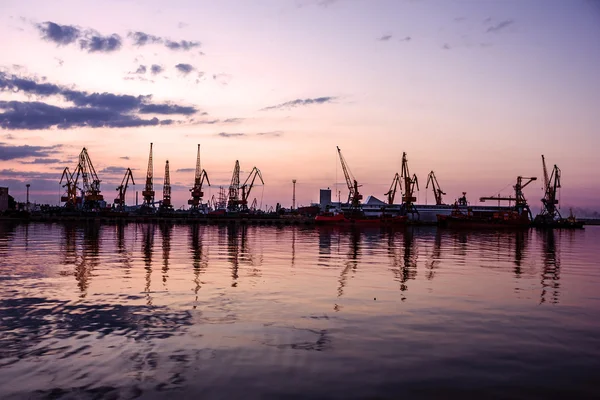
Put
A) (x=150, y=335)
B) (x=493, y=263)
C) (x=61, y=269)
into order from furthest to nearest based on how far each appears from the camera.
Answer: (x=493, y=263), (x=61, y=269), (x=150, y=335)

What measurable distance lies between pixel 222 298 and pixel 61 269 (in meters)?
13.7

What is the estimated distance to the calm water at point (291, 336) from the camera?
34.8 ft

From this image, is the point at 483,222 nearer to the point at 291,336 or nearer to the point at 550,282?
the point at 550,282

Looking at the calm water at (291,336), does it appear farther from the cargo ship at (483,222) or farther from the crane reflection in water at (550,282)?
the cargo ship at (483,222)

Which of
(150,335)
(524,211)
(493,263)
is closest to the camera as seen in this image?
(150,335)

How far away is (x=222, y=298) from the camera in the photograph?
67.4ft

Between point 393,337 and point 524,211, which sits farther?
point 524,211

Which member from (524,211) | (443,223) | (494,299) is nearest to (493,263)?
(494,299)

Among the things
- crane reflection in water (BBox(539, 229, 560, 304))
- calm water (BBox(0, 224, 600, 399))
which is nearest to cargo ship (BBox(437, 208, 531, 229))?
crane reflection in water (BBox(539, 229, 560, 304))

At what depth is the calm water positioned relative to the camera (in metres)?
10.6

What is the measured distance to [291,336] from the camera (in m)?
14.7

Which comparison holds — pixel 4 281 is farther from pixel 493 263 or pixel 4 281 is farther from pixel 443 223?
pixel 443 223

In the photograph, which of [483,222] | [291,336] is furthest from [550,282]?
[483,222]

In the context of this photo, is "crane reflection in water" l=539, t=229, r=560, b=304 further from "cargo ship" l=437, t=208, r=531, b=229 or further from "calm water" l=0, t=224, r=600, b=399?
"cargo ship" l=437, t=208, r=531, b=229
